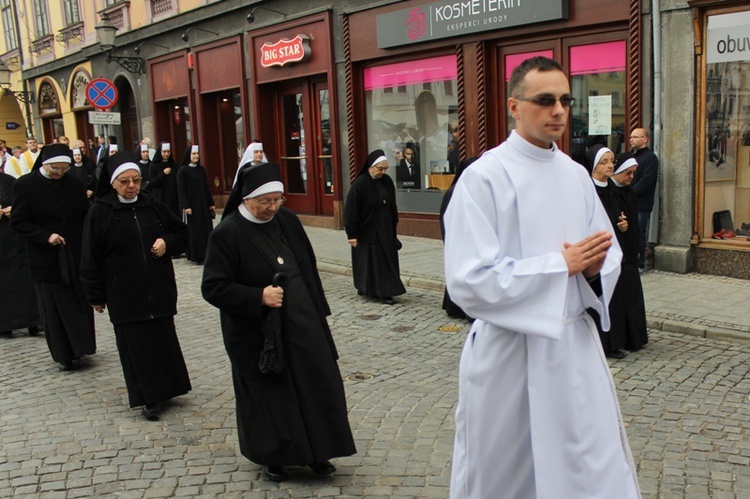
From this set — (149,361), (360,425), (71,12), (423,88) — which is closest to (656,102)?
(423,88)

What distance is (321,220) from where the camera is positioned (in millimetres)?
16781

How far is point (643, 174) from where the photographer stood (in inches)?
401

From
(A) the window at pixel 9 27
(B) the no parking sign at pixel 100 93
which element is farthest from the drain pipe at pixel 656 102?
(A) the window at pixel 9 27

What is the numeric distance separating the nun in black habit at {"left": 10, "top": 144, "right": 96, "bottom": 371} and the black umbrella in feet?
11.7

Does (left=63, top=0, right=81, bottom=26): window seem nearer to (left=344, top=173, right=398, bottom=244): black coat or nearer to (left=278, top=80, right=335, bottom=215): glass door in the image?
(left=278, top=80, right=335, bottom=215): glass door

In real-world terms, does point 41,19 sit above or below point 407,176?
above

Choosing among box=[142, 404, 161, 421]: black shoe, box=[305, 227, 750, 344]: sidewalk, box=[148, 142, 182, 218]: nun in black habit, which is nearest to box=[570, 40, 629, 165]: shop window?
box=[305, 227, 750, 344]: sidewalk

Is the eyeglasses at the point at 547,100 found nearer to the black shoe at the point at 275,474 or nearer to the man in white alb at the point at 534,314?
the man in white alb at the point at 534,314

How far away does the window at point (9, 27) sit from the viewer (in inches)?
1300

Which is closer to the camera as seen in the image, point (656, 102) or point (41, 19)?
point (656, 102)

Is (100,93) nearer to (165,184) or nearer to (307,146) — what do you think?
(165,184)

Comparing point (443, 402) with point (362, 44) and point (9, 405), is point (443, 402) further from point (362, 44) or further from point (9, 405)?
point (362, 44)

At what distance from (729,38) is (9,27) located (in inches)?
1264

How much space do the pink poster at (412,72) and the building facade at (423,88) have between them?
1.2 inches
